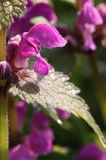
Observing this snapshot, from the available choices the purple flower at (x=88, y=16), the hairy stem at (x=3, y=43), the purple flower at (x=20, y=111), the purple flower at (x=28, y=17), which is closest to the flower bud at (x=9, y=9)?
the hairy stem at (x=3, y=43)

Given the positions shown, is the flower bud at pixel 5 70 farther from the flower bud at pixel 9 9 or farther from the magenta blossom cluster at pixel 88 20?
the magenta blossom cluster at pixel 88 20

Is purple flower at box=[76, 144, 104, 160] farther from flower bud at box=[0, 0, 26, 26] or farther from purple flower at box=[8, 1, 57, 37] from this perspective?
flower bud at box=[0, 0, 26, 26]

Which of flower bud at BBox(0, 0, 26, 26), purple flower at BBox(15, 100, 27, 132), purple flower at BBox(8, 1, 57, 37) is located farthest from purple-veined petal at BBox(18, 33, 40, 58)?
purple flower at BBox(15, 100, 27, 132)

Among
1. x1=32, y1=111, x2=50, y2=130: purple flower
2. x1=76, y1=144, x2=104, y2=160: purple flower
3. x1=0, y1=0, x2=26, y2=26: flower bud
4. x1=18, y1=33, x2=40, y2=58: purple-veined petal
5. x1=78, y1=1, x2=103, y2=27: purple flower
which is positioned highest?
x1=0, y1=0, x2=26, y2=26: flower bud

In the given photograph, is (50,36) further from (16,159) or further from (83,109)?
(16,159)

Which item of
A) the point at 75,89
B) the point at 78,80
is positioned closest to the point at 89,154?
the point at 75,89

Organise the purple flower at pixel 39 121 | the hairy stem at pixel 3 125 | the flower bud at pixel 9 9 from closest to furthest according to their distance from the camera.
Answer: 1. the flower bud at pixel 9 9
2. the hairy stem at pixel 3 125
3. the purple flower at pixel 39 121

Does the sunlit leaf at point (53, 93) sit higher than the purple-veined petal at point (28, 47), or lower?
lower
